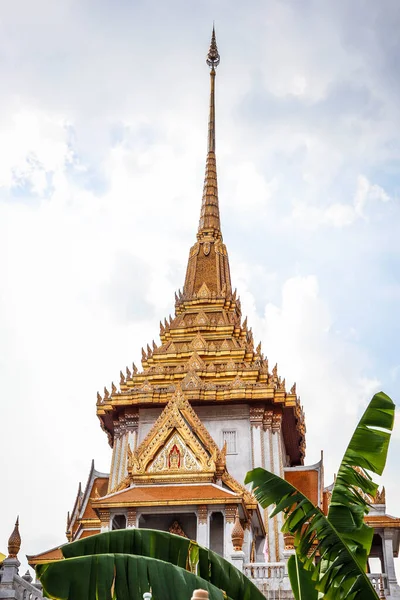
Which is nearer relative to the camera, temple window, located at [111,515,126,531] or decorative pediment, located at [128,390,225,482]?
temple window, located at [111,515,126,531]

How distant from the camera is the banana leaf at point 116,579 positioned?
7246 mm

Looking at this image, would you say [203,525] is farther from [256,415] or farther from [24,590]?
[256,415]

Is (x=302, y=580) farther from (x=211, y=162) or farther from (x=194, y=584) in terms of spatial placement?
(x=211, y=162)

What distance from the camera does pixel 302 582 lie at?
897cm

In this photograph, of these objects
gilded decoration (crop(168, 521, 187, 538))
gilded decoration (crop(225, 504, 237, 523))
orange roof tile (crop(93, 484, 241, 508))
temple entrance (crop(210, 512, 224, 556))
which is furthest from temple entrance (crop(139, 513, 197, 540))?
gilded decoration (crop(225, 504, 237, 523))

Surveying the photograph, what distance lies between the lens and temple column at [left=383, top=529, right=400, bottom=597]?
16016 millimetres

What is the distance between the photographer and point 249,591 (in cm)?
834

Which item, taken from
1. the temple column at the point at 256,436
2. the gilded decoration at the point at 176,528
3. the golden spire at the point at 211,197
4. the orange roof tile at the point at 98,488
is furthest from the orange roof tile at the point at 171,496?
the golden spire at the point at 211,197

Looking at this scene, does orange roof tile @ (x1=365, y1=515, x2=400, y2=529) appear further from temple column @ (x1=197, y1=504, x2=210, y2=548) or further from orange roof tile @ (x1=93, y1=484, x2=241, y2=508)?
temple column @ (x1=197, y1=504, x2=210, y2=548)

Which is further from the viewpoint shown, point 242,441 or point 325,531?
point 242,441

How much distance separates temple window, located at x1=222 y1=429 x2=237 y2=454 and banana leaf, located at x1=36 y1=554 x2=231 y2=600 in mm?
15869

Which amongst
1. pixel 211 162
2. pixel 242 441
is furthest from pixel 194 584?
pixel 211 162

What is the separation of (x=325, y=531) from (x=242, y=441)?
15597 millimetres

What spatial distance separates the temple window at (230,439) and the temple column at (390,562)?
5.45 metres
